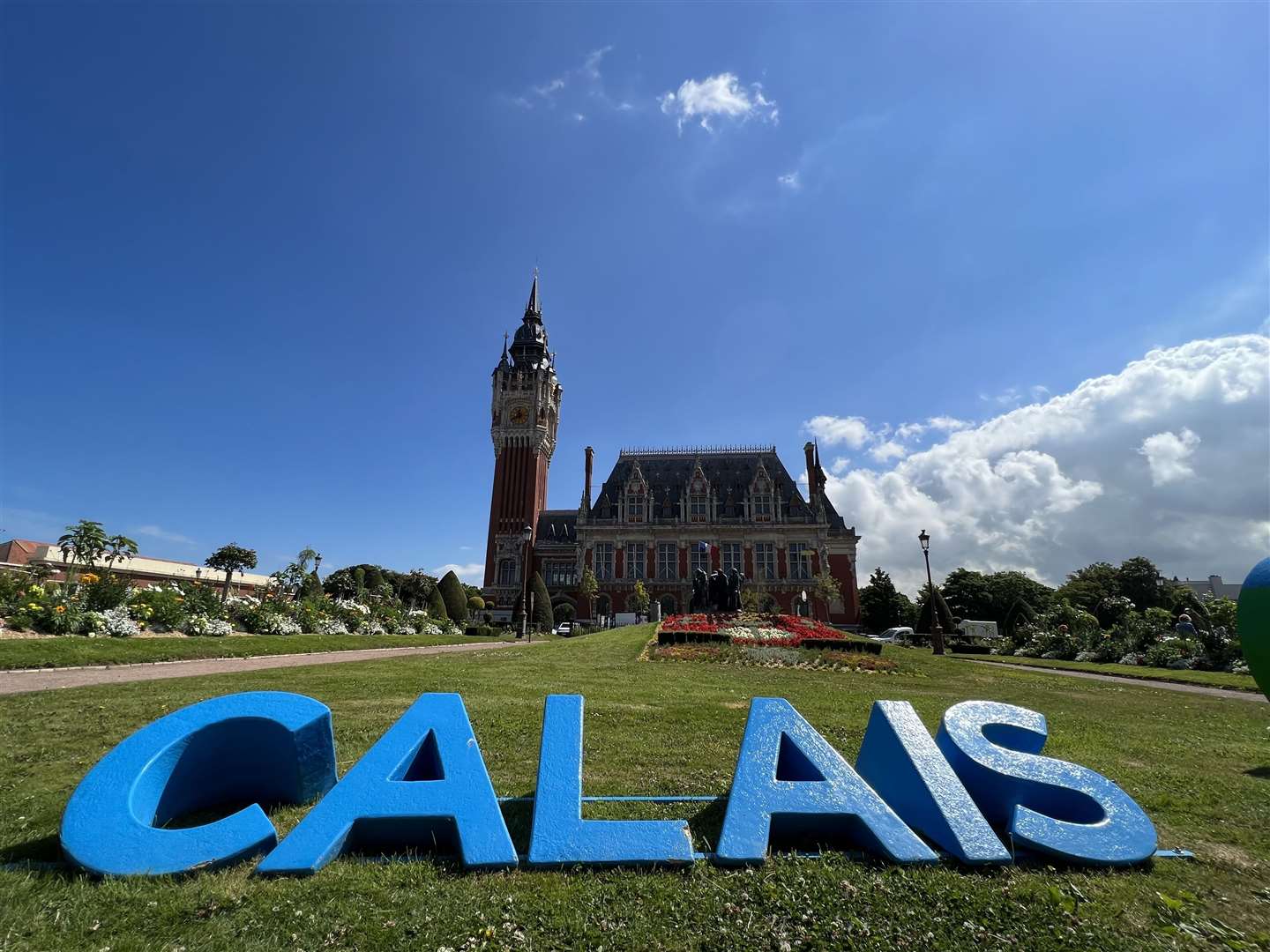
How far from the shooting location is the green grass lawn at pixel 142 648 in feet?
43.3

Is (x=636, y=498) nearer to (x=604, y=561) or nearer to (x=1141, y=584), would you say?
(x=604, y=561)

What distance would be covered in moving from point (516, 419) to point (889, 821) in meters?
63.6

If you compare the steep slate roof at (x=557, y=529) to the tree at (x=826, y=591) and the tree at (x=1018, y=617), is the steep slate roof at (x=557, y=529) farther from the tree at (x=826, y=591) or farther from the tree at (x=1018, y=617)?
the tree at (x=1018, y=617)

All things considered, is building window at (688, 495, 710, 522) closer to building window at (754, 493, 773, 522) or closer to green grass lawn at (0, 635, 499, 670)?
building window at (754, 493, 773, 522)

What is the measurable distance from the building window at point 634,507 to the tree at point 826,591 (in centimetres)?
1747

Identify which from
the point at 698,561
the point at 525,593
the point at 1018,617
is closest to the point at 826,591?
the point at 698,561

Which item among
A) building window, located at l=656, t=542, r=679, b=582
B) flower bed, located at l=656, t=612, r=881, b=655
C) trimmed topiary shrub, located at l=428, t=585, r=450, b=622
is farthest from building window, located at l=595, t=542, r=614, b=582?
flower bed, located at l=656, t=612, r=881, b=655

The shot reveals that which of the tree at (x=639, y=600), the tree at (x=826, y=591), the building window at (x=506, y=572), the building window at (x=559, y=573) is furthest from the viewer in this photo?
the building window at (x=559, y=573)

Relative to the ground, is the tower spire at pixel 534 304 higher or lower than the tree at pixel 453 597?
higher

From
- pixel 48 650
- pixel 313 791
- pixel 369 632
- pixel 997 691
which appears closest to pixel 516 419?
pixel 369 632

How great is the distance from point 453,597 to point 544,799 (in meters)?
47.2

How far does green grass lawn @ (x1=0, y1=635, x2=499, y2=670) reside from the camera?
1320cm

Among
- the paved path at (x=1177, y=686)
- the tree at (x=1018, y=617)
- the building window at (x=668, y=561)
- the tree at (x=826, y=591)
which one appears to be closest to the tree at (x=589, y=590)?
the building window at (x=668, y=561)

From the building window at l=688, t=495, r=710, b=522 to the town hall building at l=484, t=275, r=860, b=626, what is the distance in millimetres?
102
